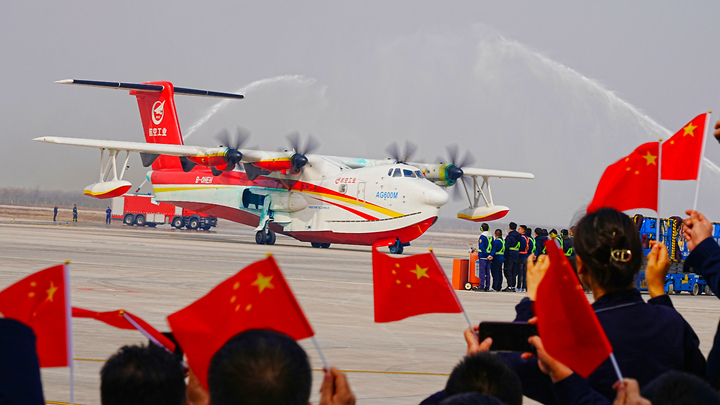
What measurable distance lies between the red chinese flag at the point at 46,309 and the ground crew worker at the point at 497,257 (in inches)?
639

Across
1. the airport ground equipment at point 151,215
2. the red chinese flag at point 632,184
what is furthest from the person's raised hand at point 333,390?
the airport ground equipment at point 151,215

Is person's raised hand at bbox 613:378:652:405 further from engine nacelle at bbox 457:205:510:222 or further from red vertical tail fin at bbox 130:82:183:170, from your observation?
red vertical tail fin at bbox 130:82:183:170

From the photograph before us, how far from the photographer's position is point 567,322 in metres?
2.82

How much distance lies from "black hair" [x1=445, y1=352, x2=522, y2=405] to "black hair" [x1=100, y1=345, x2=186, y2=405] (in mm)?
966

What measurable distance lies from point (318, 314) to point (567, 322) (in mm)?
9702

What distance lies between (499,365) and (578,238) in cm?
88

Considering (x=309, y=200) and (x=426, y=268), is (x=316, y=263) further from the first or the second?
(x=426, y=268)

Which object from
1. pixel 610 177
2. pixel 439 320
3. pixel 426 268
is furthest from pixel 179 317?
pixel 439 320

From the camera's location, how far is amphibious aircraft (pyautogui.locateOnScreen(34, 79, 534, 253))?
104 ft

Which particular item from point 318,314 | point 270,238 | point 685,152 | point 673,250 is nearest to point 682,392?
point 685,152

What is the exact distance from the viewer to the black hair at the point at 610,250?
3.34 m

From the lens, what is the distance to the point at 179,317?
3018 mm

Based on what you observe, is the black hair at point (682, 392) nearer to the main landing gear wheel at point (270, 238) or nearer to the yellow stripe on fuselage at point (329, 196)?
the yellow stripe on fuselage at point (329, 196)

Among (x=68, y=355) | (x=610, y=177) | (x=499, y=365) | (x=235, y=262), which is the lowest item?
(x=235, y=262)
